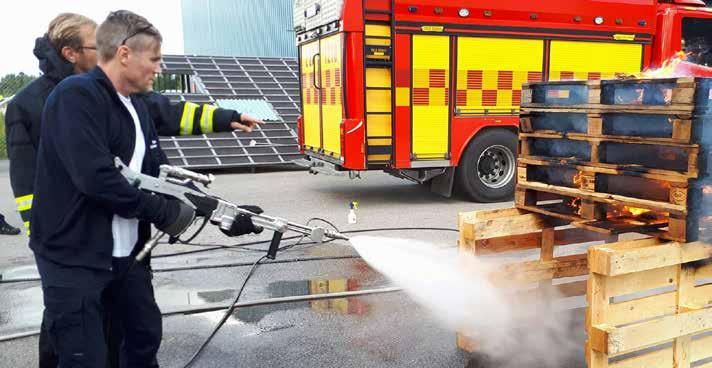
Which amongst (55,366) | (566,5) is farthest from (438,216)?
(55,366)

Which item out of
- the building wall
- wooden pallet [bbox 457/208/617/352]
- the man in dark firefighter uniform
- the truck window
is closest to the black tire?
the truck window

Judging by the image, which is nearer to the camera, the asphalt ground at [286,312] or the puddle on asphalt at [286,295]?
the asphalt ground at [286,312]

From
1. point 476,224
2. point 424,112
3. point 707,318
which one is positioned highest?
point 424,112

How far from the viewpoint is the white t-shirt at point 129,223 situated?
2.55 m

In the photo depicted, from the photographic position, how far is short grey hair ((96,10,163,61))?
2.43 m

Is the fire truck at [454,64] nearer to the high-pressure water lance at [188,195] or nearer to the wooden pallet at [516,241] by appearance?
the wooden pallet at [516,241]

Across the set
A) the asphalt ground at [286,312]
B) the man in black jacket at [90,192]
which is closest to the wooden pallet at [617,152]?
the asphalt ground at [286,312]

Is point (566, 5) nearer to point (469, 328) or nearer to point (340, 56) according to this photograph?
point (340, 56)

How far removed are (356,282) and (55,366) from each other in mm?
2592

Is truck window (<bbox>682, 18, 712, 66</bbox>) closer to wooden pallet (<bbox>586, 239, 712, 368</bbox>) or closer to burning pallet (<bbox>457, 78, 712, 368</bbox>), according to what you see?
burning pallet (<bbox>457, 78, 712, 368</bbox>)

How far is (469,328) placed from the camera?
3.75 m

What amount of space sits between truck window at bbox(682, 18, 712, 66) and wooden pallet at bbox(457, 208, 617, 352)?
705 cm

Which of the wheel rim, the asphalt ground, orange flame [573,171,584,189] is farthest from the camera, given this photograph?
the wheel rim

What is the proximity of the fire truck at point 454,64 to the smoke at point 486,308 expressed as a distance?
393cm
